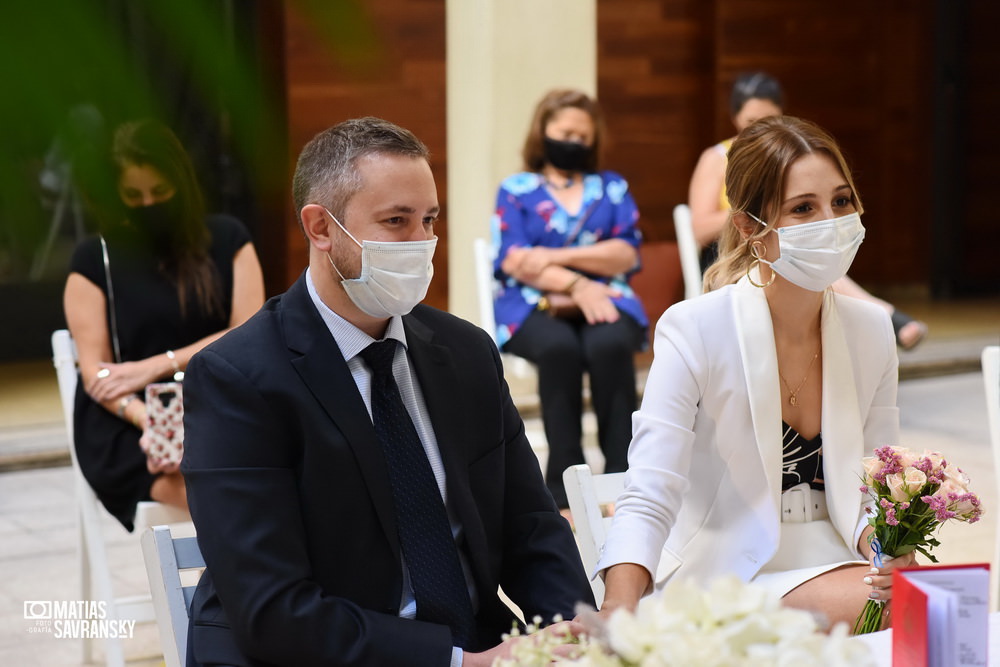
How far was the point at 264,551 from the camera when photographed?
70.3 inches

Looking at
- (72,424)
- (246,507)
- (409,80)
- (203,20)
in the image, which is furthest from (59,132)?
(409,80)

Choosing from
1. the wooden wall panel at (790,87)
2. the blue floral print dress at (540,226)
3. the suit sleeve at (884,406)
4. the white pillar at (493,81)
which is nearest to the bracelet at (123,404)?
the blue floral print dress at (540,226)

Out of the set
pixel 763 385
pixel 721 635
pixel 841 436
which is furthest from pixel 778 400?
pixel 721 635

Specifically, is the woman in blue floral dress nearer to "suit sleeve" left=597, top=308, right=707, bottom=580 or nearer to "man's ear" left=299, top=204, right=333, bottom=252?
"suit sleeve" left=597, top=308, right=707, bottom=580

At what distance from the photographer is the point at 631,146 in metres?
8.48

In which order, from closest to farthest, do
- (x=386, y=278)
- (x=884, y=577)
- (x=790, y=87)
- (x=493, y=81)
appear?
1. (x=884, y=577)
2. (x=386, y=278)
3. (x=493, y=81)
4. (x=790, y=87)

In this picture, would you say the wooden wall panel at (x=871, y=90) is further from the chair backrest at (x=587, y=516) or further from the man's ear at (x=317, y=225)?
the man's ear at (x=317, y=225)

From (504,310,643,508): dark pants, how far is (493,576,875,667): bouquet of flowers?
12.2ft

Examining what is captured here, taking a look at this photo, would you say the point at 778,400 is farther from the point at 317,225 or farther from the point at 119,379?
the point at 119,379

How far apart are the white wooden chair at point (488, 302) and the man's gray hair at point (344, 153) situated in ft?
9.68

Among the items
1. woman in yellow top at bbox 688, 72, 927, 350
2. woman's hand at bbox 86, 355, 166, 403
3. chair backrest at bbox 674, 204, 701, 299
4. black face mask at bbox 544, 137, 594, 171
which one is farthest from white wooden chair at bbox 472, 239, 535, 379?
woman's hand at bbox 86, 355, 166, 403

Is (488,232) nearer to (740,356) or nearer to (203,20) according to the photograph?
(740,356)

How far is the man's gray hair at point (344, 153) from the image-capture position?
6.56 ft

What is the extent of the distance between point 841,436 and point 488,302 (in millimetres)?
2843
